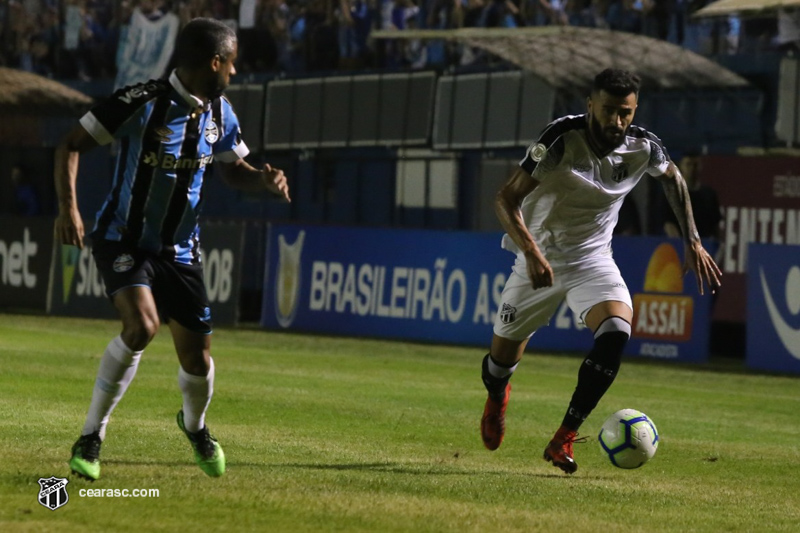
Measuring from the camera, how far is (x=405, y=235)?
Answer: 20.4 metres

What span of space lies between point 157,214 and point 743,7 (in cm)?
1378

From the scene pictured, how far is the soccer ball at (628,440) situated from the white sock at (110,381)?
2.66 meters

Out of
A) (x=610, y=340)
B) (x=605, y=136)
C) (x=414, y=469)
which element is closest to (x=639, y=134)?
(x=605, y=136)

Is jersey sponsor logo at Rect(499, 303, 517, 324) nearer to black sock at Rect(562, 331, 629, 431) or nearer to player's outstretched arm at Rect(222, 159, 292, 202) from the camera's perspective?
black sock at Rect(562, 331, 629, 431)

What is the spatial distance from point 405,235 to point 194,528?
1415cm

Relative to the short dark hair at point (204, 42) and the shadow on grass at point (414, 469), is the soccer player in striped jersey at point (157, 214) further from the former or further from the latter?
the shadow on grass at point (414, 469)

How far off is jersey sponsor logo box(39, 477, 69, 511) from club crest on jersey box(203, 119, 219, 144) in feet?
5.65

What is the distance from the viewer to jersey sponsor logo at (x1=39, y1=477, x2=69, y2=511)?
6.70m

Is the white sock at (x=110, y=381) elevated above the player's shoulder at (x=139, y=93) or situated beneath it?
situated beneath

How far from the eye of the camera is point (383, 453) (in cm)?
912

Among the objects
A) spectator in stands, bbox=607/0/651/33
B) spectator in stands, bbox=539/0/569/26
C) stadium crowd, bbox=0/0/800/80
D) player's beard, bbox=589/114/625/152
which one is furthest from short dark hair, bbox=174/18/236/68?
spectator in stands, bbox=539/0/569/26

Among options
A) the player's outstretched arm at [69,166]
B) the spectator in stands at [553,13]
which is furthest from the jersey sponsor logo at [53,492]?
the spectator in stands at [553,13]

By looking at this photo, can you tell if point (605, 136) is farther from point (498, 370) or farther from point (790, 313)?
point (790, 313)

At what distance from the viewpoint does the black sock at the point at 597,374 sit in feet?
27.9
